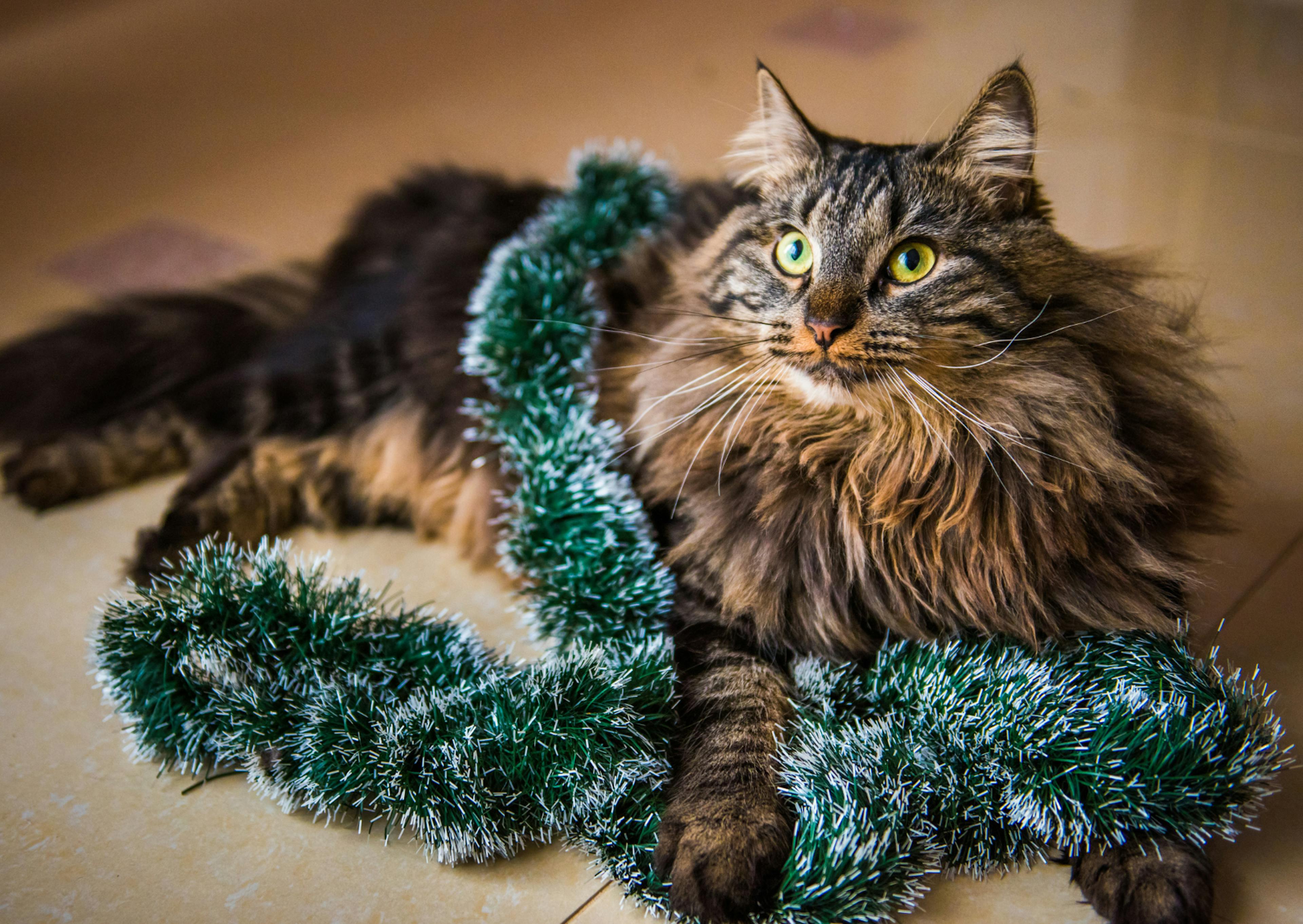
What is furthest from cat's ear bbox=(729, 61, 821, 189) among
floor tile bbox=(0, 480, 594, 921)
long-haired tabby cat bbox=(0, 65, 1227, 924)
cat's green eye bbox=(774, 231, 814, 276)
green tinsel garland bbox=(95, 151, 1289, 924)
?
floor tile bbox=(0, 480, 594, 921)

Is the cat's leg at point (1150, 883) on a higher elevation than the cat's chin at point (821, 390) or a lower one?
lower

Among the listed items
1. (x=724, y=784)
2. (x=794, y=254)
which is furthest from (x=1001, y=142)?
(x=724, y=784)

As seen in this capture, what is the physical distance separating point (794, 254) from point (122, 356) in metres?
1.32

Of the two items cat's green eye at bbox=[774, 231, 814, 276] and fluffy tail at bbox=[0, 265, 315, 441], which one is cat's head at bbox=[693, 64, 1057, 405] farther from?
fluffy tail at bbox=[0, 265, 315, 441]

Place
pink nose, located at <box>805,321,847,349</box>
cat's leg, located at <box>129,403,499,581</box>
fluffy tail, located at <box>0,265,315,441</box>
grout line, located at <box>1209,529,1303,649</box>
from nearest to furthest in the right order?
pink nose, located at <box>805,321,847,349</box>
grout line, located at <box>1209,529,1303,649</box>
cat's leg, located at <box>129,403,499,581</box>
fluffy tail, located at <box>0,265,315,441</box>

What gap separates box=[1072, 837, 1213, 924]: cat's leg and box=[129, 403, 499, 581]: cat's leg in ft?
3.44

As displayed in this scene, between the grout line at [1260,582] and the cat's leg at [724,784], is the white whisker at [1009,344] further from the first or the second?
the grout line at [1260,582]

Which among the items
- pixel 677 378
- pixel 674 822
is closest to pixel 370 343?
pixel 677 378

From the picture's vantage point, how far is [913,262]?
134 cm

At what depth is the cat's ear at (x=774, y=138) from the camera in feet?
4.84

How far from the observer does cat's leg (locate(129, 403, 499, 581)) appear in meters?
1.87

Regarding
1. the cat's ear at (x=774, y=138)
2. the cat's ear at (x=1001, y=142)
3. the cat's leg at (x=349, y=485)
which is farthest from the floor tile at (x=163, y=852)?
the cat's ear at (x=1001, y=142)

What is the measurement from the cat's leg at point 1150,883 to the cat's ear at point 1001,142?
0.78 meters

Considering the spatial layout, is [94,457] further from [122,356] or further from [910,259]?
[910,259]
